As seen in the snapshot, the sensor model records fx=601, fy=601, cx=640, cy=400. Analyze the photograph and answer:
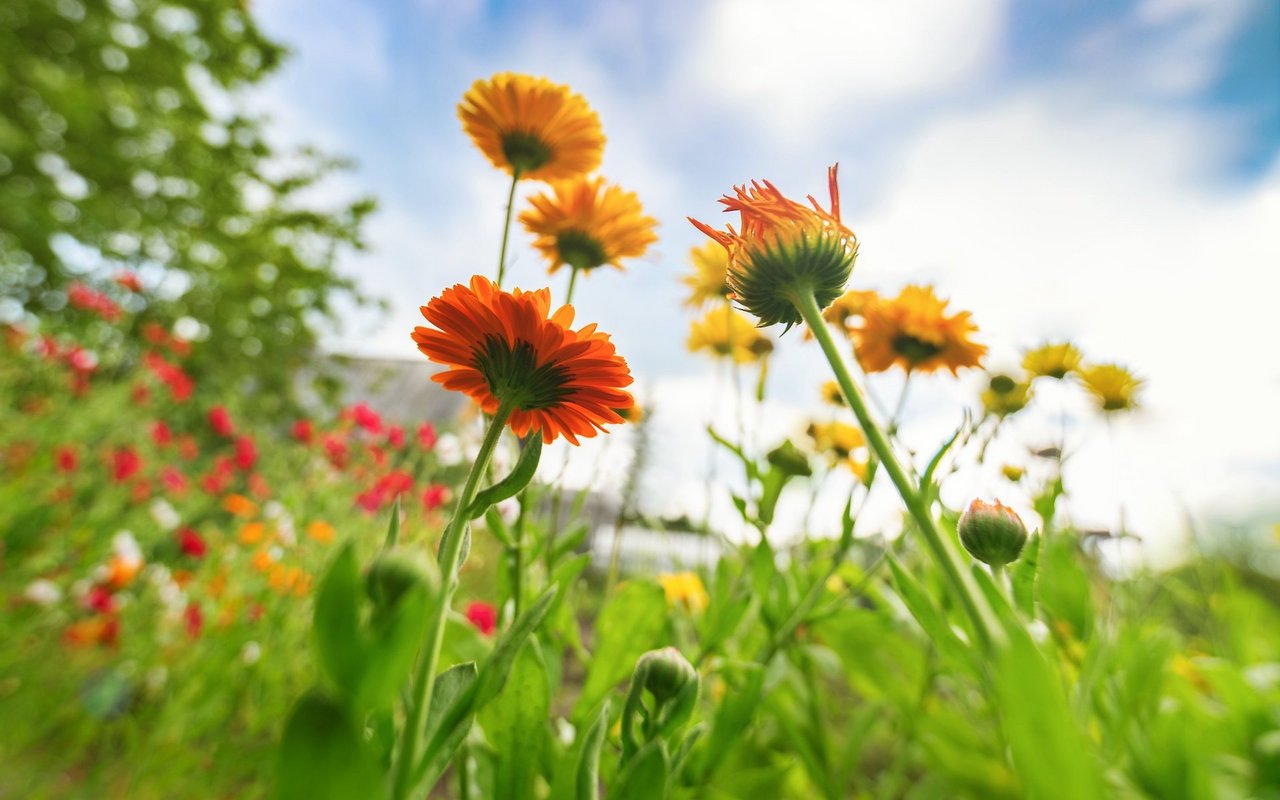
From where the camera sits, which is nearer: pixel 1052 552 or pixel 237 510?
pixel 1052 552

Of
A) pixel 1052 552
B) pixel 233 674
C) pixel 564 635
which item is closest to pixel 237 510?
pixel 233 674

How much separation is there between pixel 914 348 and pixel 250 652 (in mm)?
2031

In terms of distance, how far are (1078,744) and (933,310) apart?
0.56 meters

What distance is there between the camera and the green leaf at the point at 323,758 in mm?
205

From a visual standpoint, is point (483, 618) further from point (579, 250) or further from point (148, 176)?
point (148, 176)

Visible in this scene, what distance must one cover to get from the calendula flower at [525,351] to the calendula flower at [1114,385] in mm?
1008

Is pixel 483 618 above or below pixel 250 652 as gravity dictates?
above

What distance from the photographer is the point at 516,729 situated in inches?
17.1

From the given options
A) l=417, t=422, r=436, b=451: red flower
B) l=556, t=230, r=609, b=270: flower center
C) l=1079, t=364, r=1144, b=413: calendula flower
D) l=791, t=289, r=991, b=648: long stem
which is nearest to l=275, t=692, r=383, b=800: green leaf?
l=791, t=289, r=991, b=648: long stem

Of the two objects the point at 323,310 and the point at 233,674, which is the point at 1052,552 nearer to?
the point at 233,674

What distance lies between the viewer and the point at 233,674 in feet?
5.63

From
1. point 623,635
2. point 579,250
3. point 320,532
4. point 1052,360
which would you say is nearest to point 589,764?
point 623,635

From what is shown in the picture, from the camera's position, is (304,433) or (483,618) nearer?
(483,618)

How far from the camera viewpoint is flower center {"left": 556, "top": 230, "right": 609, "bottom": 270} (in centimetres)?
67
